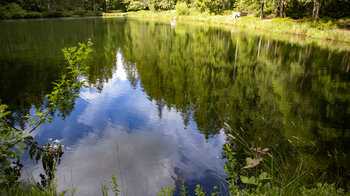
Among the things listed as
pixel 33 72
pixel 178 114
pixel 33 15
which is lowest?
pixel 178 114

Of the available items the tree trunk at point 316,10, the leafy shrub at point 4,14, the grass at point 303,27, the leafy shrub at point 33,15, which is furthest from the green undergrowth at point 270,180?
the leafy shrub at point 33,15

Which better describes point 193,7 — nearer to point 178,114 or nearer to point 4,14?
point 4,14

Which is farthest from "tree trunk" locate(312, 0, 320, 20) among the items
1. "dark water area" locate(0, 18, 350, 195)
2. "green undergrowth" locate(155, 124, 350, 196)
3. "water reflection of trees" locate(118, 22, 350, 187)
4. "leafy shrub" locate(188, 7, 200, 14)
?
"leafy shrub" locate(188, 7, 200, 14)

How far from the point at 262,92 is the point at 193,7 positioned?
5663 centimetres

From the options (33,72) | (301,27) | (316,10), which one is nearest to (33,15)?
(33,72)

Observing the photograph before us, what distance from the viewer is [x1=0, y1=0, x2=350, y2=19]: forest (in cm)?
3328

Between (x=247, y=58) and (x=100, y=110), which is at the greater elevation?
(x=247, y=58)

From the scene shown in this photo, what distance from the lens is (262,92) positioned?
31.9 ft

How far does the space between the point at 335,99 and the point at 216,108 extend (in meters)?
5.09

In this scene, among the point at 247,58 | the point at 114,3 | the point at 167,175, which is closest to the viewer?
the point at 167,175

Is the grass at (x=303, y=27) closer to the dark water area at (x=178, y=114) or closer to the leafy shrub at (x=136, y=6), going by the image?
the dark water area at (x=178, y=114)

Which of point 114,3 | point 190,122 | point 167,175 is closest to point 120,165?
point 167,175

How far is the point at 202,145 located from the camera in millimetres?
5926

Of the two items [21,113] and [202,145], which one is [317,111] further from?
[21,113]
